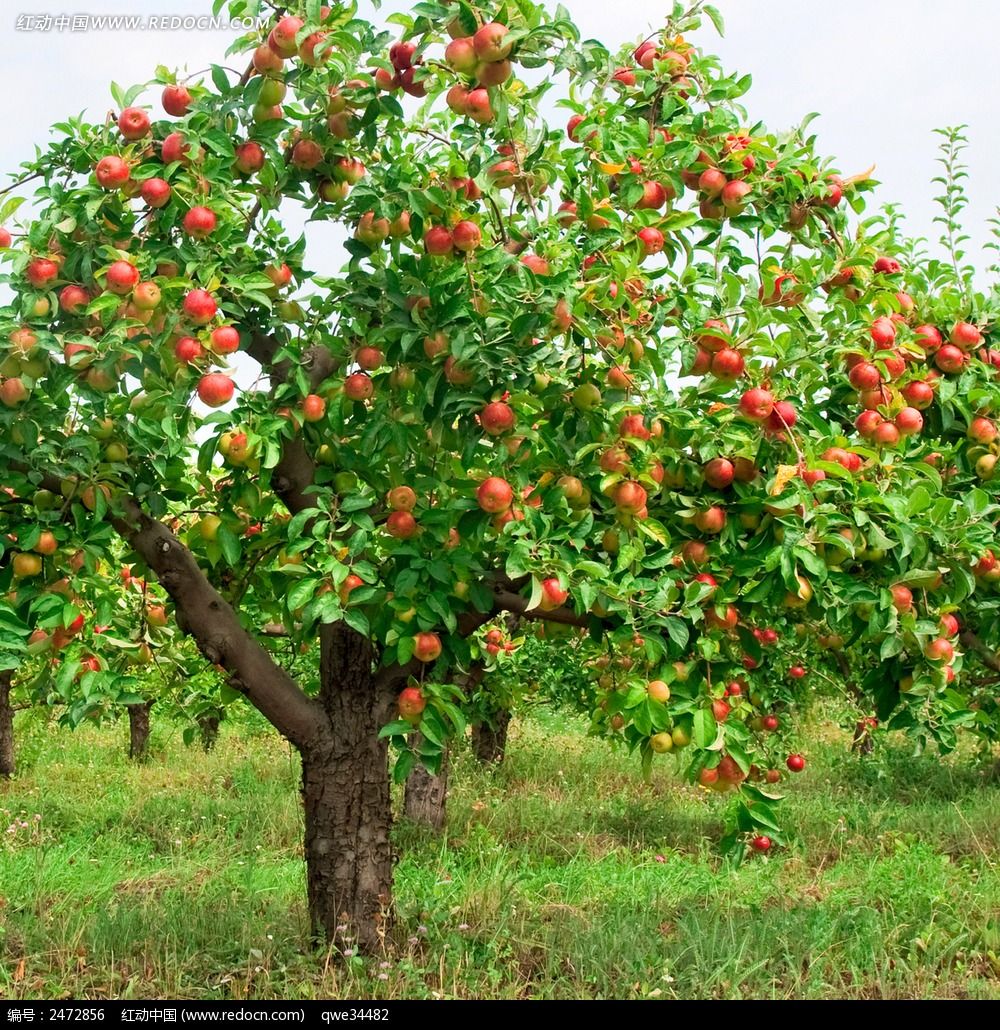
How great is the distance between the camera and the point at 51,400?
3154 mm

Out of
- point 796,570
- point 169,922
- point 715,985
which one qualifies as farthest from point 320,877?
point 796,570

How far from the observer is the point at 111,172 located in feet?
9.63

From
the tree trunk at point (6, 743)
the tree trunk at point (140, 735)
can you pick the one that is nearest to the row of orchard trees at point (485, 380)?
the tree trunk at point (6, 743)

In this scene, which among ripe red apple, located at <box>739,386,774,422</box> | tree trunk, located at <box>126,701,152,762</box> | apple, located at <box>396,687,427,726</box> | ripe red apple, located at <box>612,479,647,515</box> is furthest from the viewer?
tree trunk, located at <box>126,701,152,762</box>

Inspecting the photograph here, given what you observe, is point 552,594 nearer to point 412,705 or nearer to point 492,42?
point 412,705

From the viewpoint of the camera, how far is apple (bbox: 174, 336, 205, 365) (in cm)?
285

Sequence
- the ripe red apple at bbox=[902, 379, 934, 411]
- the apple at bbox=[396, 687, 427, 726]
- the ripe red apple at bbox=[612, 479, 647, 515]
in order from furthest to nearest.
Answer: the ripe red apple at bbox=[902, 379, 934, 411] < the apple at bbox=[396, 687, 427, 726] < the ripe red apple at bbox=[612, 479, 647, 515]

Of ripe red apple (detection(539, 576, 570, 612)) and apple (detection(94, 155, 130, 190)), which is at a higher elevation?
apple (detection(94, 155, 130, 190))

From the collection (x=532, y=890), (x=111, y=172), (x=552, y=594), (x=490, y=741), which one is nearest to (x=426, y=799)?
(x=532, y=890)

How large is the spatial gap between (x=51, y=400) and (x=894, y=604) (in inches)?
99.2

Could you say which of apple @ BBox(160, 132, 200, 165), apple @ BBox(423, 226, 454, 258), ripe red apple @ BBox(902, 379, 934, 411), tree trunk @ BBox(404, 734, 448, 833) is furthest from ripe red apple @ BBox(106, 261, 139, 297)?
tree trunk @ BBox(404, 734, 448, 833)

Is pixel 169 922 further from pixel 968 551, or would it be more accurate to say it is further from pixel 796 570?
pixel 968 551

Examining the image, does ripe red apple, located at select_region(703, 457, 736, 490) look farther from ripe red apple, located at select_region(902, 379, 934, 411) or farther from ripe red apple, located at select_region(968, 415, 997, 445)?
ripe red apple, located at select_region(968, 415, 997, 445)

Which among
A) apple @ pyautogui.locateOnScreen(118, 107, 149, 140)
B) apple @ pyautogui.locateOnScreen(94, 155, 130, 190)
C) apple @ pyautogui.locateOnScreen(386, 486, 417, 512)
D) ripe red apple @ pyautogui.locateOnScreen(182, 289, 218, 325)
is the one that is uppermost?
apple @ pyautogui.locateOnScreen(118, 107, 149, 140)
